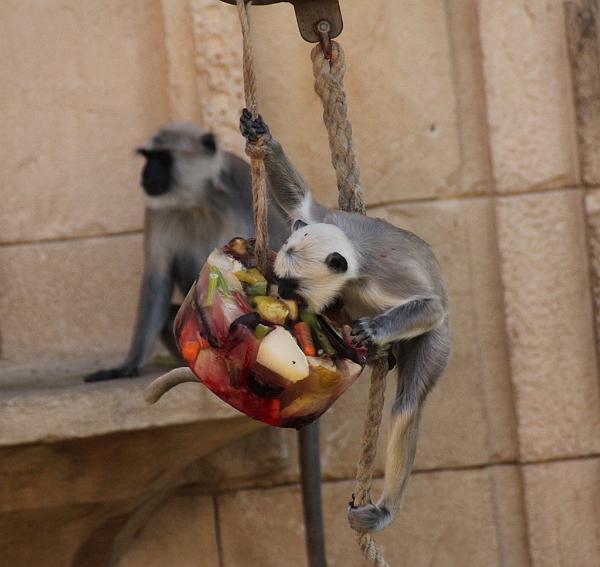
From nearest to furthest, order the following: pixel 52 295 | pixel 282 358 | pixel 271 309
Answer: pixel 282 358
pixel 271 309
pixel 52 295

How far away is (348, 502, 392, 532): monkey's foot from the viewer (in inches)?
111

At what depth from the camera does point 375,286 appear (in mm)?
2736

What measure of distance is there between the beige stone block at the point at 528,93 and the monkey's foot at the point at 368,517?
1.42 m

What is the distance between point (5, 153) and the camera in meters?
4.16

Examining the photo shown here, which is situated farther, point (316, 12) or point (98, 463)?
point (98, 463)

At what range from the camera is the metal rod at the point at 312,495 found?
368 centimetres

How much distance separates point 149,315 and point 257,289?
73.5 inches

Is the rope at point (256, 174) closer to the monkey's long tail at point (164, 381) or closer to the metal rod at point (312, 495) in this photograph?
the monkey's long tail at point (164, 381)

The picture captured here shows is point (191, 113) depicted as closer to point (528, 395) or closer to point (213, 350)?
point (528, 395)

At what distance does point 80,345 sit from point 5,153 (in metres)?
0.68

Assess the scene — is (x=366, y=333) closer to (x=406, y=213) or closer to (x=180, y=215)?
(x=406, y=213)

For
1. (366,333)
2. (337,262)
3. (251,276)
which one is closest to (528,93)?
(337,262)

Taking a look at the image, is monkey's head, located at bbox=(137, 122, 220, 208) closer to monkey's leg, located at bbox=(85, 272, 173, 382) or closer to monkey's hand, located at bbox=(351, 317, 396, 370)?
monkey's leg, located at bbox=(85, 272, 173, 382)

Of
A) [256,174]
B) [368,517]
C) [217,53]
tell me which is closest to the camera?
[256,174]
